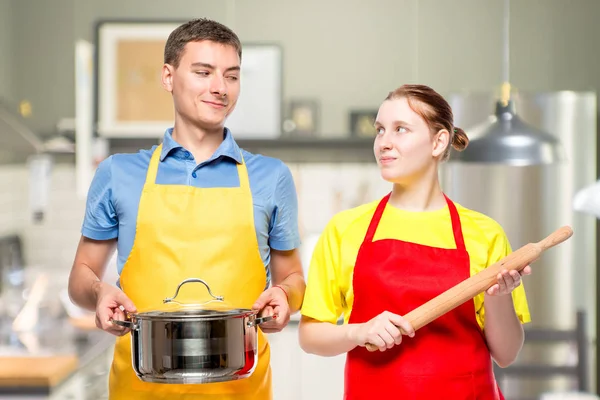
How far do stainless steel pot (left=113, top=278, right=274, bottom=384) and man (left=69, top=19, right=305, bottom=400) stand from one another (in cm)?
15

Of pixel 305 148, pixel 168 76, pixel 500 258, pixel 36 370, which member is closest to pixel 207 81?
pixel 168 76

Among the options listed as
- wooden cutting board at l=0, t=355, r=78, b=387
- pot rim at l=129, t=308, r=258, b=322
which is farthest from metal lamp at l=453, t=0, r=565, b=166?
wooden cutting board at l=0, t=355, r=78, b=387

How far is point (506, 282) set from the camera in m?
1.55

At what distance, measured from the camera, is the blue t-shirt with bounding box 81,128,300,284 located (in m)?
1.82

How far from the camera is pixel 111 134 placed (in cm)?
501

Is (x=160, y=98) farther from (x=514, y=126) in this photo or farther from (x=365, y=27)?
(x=514, y=126)

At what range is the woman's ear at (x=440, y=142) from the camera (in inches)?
68.0

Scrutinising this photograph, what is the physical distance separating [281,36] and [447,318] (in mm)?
3420

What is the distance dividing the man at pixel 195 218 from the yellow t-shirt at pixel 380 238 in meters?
0.09

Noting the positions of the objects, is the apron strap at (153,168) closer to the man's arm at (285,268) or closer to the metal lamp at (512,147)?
the man's arm at (285,268)

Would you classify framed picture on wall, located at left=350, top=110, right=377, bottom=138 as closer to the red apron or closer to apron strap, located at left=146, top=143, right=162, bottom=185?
apron strap, located at left=146, top=143, right=162, bottom=185

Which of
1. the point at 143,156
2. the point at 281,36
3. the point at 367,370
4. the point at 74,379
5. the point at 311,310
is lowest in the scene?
the point at 74,379

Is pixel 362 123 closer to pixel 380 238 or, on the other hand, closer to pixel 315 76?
pixel 315 76

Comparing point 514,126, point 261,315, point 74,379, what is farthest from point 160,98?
point 261,315
